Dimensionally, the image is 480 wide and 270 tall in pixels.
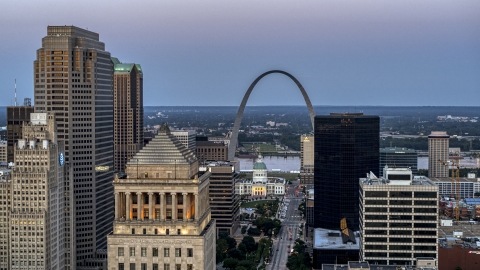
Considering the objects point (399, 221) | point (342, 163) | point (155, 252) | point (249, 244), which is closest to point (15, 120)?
point (249, 244)

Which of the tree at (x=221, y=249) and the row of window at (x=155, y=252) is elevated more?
the row of window at (x=155, y=252)

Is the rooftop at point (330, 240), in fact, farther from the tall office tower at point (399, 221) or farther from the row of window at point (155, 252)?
the row of window at point (155, 252)

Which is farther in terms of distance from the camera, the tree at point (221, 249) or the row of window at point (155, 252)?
the tree at point (221, 249)

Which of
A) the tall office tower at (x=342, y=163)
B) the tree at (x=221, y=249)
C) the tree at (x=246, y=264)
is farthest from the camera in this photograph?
the tall office tower at (x=342, y=163)

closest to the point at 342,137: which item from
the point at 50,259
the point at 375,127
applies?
the point at 375,127

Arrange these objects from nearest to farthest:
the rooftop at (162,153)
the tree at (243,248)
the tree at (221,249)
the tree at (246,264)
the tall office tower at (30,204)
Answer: the rooftop at (162,153) < the tall office tower at (30,204) < the tree at (246,264) < the tree at (221,249) < the tree at (243,248)

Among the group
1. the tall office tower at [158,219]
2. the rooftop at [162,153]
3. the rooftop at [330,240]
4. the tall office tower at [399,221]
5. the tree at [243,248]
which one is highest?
the rooftop at [162,153]

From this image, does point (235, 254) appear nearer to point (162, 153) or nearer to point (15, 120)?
point (15, 120)

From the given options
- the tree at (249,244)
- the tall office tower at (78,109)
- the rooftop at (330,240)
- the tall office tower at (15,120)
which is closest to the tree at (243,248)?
the tree at (249,244)
